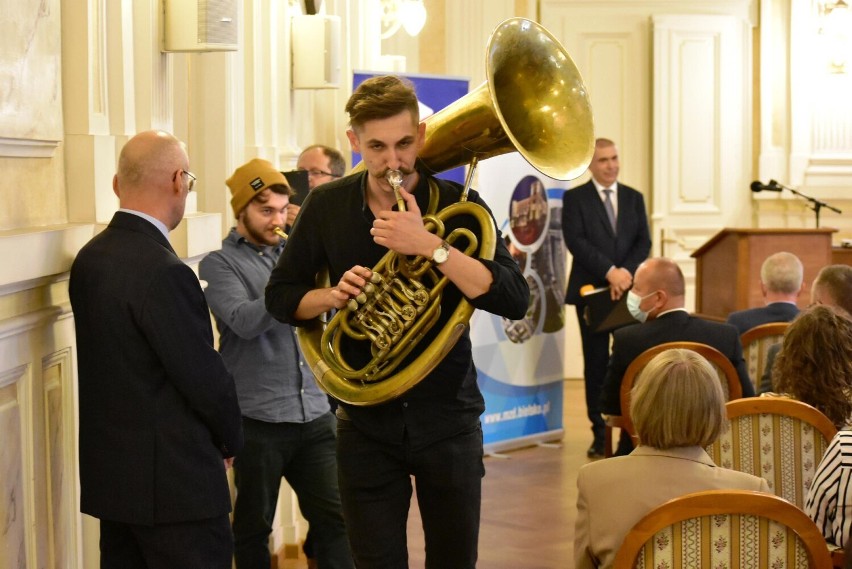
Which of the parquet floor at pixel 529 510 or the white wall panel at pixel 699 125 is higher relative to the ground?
the white wall panel at pixel 699 125

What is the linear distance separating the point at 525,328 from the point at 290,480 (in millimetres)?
3117

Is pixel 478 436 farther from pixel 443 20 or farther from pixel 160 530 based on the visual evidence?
pixel 443 20

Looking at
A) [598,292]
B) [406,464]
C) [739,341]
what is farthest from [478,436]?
[598,292]

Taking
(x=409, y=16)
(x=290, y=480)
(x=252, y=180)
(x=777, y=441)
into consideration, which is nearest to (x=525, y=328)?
(x=409, y=16)

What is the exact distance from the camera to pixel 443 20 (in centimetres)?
910

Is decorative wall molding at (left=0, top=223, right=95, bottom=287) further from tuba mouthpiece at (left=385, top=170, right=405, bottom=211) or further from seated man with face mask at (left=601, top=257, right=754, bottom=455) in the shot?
seated man with face mask at (left=601, top=257, right=754, bottom=455)

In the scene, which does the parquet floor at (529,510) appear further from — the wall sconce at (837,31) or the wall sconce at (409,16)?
the wall sconce at (837,31)

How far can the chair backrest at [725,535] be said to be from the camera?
7.17 ft

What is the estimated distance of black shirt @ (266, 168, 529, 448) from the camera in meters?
2.62

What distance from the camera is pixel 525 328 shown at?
6.82 metres

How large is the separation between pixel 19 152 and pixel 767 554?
5.57 feet

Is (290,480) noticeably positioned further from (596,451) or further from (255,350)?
(596,451)

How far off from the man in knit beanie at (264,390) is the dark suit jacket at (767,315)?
223cm

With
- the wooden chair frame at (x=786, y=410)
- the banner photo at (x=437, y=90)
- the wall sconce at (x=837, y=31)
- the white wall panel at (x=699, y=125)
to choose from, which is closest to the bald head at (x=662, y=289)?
the banner photo at (x=437, y=90)
